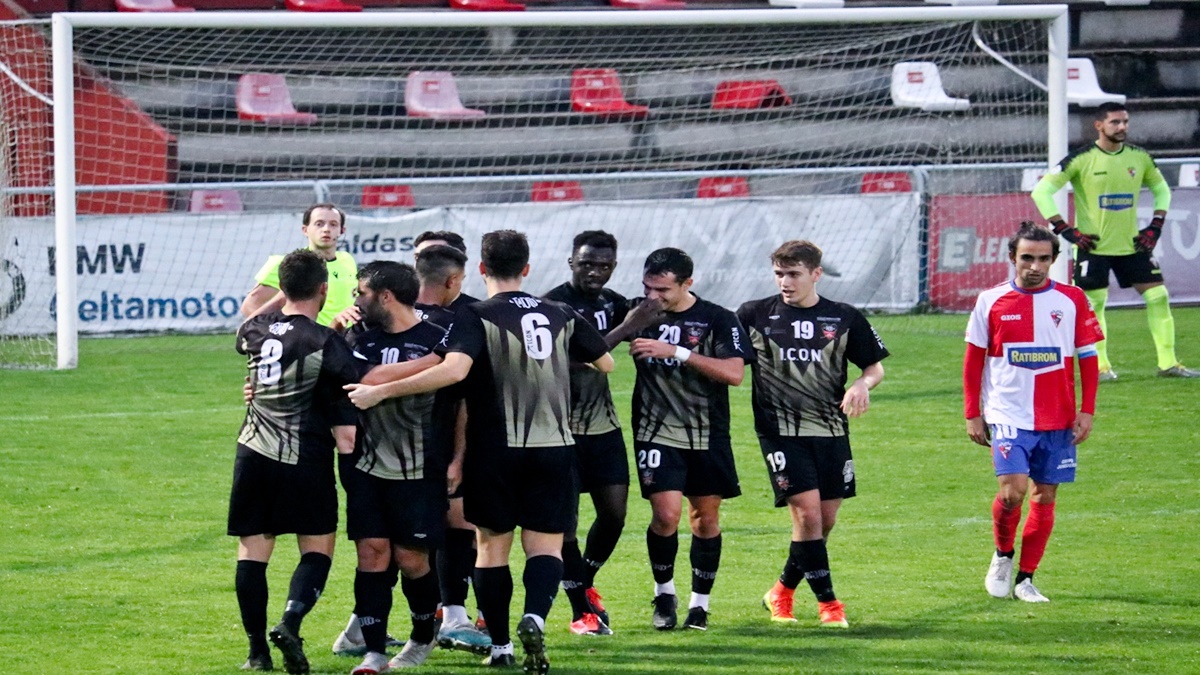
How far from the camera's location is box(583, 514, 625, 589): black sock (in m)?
6.97

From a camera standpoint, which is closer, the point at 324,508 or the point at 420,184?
the point at 324,508

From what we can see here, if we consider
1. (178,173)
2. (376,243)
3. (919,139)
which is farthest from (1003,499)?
(919,139)

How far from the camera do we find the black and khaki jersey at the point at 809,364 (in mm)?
7117

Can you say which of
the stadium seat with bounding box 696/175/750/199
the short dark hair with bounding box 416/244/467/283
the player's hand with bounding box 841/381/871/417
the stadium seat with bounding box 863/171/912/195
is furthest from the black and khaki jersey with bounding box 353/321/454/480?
the stadium seat with bounding box 863/171/912/195

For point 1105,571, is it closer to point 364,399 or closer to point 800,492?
point 800,492

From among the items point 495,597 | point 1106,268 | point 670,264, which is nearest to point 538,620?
point 495,597

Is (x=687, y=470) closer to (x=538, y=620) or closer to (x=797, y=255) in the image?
(x=797, y=255)

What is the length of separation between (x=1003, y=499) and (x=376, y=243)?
10.6 metres

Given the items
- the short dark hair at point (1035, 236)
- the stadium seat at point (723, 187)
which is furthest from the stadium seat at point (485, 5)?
the short dark hair at point (1035, 236)

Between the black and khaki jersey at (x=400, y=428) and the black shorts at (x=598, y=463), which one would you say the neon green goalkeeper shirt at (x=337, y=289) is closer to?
the black shorts at (x=598, y=463)

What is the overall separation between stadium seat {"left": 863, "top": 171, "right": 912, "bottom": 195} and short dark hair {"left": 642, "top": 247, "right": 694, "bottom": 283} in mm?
12035

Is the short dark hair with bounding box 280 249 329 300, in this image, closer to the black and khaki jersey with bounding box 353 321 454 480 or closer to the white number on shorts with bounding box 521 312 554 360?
the black and khaki jersey with bounding box 353 321 454 480

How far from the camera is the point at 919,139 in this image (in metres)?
20.7

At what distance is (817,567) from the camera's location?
6.91 meters
